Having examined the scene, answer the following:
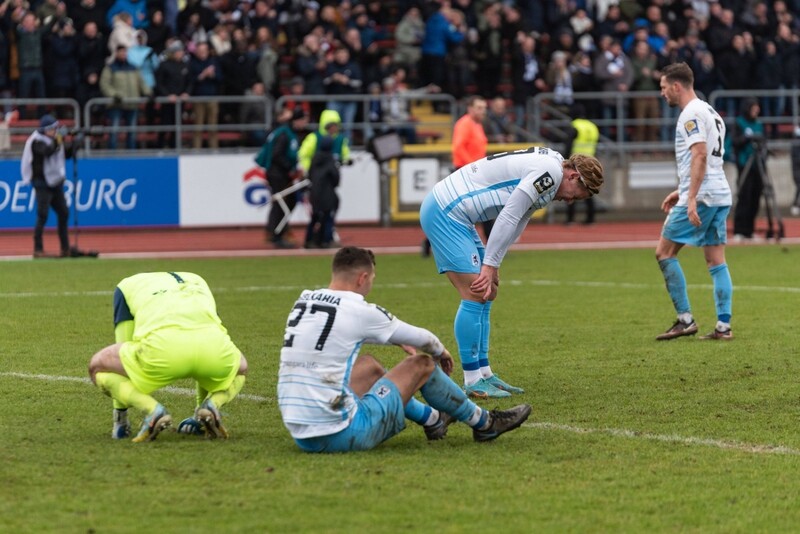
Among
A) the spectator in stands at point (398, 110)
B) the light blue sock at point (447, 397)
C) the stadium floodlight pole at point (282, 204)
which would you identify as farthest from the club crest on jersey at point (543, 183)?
the spectator in stands at point (398, 110)

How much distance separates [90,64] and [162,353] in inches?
777

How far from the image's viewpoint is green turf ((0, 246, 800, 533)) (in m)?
5.79

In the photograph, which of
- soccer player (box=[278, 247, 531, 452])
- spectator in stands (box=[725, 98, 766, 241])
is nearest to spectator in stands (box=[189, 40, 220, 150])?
spectator in stands (box=[725, 98, 766, 241])

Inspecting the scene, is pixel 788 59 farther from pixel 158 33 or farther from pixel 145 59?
pixel 145 59

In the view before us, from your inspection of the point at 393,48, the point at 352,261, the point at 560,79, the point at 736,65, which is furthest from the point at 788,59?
the point at 352,261

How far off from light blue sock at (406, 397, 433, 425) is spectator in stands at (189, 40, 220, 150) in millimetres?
19359

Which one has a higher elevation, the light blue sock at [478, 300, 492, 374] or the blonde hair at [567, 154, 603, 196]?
the blonde hair at [567, 154, 603, 196]

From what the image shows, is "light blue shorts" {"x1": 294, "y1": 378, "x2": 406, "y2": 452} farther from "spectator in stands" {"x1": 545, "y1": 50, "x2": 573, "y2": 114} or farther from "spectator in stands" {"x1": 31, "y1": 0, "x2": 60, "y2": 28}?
"spectator in stands" {"x1": 545, "y1": 50, "x2": 573, "y2": 114}

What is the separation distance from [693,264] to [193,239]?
9.31 m

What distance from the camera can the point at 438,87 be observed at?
1117 inches

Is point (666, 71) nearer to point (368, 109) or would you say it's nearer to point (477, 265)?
point (477, 265)

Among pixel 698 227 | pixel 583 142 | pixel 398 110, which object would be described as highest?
pixel 398 110

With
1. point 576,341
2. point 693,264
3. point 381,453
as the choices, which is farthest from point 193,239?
point 381,453

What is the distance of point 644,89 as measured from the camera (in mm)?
28734
